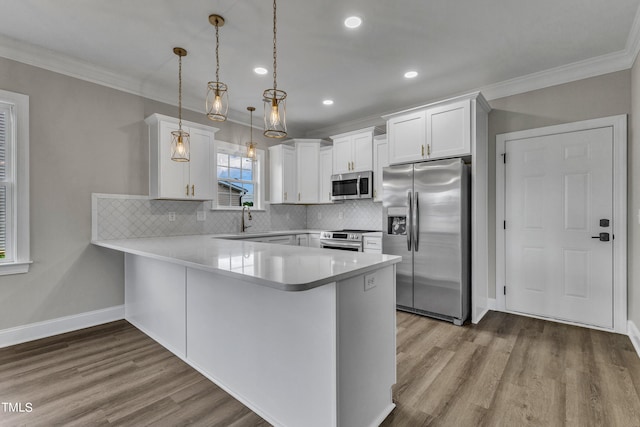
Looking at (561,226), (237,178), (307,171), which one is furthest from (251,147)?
(561,226)

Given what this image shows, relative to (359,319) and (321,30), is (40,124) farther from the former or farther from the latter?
(359,319)

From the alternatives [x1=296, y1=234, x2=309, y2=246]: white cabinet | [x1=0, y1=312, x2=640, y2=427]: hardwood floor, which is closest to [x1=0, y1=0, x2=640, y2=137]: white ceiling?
[x1=296, y1=234, x2=309, y2=246]: white cabinet

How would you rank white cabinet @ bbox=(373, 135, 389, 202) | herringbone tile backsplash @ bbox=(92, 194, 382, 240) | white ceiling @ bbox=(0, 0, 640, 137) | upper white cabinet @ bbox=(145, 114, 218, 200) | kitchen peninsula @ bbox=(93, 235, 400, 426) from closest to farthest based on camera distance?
kitchen peninsula @ bbox=(93, 235, 400, 426) → white ceiling @ bbox=(0, 0, 640, 137) → herringbone tile backsplash @ bbox=(92, 194, 382, 240) → upper white cabinet @ bbox=(145, 114, 218, 200) → white cabinet @ bbox=(373, 135, 389, 202)

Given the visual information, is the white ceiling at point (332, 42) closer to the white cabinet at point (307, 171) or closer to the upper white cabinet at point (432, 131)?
the upper white cabinet at point (432, 131)

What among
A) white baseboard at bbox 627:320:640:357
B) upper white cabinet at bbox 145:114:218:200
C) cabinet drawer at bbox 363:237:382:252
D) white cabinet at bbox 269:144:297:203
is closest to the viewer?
white baseboard at bbox 627:320:640:357

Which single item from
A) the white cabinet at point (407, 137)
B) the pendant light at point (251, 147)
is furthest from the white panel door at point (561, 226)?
the pendant light at point (251, 147)

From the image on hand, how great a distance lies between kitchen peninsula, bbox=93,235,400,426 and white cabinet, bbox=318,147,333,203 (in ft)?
9.93

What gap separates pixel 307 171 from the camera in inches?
201

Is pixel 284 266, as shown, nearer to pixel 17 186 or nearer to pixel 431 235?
pixel 431 235

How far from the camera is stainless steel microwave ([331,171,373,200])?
4.41 m

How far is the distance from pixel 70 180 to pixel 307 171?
3.07m

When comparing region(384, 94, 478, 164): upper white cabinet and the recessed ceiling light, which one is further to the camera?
region(384, 94, 478, 164): upper white cabinet

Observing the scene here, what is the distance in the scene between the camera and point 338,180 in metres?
4.75

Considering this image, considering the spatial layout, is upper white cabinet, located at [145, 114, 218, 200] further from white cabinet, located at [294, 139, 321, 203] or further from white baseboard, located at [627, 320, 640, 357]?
white baseboard, located at [627, 320, 640, 357]
